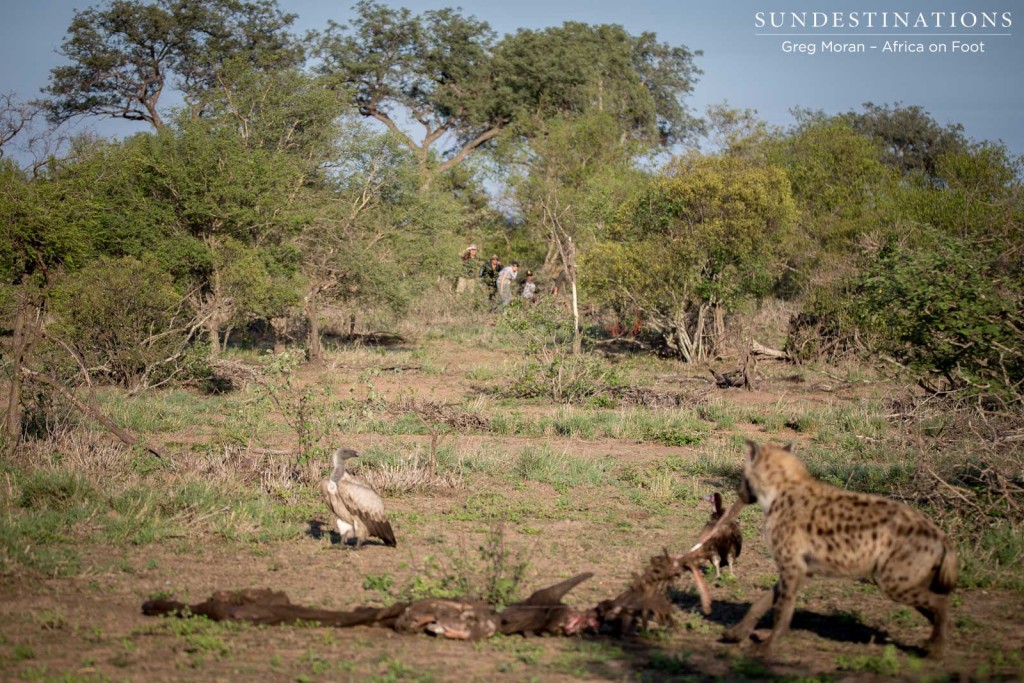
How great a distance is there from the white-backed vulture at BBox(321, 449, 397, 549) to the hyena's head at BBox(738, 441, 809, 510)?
2914 mm

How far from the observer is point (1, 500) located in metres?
8.58

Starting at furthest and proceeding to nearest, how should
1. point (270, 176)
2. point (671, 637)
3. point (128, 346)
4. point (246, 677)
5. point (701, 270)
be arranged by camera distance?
point (701, 270) < point (270, 176) < point (128, 346) < point (671, 637) < point (246, 677)

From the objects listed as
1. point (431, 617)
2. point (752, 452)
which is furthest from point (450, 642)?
point (752, 452)

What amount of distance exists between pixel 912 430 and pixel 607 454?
352cm

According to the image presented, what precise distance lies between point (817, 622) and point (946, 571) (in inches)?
42.5

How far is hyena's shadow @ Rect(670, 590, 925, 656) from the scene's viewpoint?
5840 mm

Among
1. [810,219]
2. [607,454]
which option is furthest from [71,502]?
[810,219]

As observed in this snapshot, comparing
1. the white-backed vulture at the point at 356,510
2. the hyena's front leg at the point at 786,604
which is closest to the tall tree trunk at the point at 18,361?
the white-backed vulture at the point at 356,510

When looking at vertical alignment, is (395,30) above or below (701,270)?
above

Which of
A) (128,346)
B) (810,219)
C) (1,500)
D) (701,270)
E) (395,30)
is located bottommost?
(1,500)

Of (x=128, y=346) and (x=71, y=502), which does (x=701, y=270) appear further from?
(x=71, y=502)

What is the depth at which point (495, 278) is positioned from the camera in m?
29.3

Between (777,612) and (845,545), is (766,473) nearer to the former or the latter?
(845,545)

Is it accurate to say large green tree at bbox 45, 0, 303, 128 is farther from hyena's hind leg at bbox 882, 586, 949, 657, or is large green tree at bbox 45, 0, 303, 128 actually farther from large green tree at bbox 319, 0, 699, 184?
hyena's hind leg at bbox 882, 586, 949, 657
